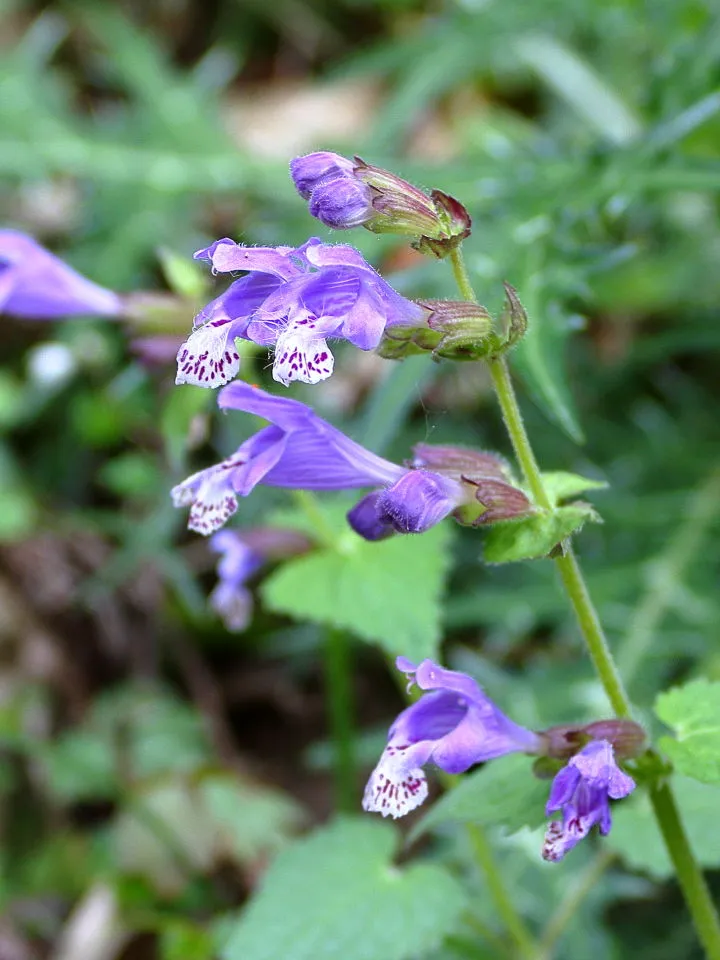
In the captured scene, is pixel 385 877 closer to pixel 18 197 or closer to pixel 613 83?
pixel 613 83

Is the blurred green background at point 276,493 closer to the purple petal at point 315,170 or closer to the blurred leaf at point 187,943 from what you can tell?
the blurred leaf at point 187,943

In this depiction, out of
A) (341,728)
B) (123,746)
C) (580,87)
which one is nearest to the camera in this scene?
(341,728)

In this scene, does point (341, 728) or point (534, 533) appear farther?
point (341, 728)

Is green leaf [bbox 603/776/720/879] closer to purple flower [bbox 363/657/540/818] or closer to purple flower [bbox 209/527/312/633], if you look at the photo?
purple flower [bbox 363/657/540/818]

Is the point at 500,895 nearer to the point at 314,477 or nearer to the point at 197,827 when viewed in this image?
the point at 314,477

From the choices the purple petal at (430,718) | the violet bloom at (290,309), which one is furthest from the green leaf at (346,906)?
the violet bloom at (290,309)

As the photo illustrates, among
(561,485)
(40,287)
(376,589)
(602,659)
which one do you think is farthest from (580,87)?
(602,659)
